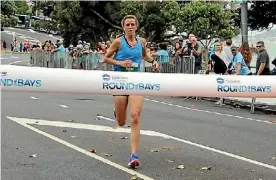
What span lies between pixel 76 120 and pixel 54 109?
2.21m

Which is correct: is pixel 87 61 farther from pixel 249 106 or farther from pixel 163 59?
pixel 249 106

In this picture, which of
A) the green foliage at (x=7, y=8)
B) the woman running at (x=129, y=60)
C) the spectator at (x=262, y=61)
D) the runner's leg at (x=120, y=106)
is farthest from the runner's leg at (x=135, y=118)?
the green foliage at (x=7, y=8)

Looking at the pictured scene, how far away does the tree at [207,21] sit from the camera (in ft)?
127

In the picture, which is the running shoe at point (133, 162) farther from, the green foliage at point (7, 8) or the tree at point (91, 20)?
the green foliage at point (7, 8)

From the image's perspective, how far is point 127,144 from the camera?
9.41 m

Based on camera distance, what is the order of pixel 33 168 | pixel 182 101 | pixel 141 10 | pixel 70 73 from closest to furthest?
pixel 70 73, pixel 33 168, pixel 182 101, pixel 141 10

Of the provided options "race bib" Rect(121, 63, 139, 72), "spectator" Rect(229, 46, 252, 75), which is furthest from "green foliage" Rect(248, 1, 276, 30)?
"race bib" Rect(121, 63, 139, 72)

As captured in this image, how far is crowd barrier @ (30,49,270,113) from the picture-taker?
21.0 m

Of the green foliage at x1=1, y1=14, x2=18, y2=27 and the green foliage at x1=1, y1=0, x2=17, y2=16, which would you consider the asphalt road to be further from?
the green foliage at x1=1, y1=14, x2=18, y2=27

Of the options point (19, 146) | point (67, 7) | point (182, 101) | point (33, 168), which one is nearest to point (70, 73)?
point (33, 168)

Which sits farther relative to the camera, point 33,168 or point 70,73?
point 33,168

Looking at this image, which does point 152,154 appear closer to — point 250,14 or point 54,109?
point 54,109

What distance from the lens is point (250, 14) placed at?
33.4m

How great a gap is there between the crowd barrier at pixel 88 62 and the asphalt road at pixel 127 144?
230 inches
